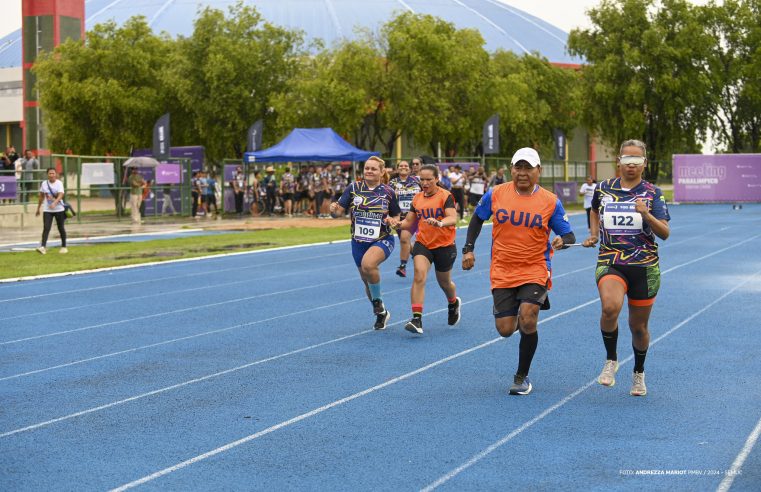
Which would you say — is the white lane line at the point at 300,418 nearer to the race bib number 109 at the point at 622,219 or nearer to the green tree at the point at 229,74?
the race bib number 109 at the point at 622,219

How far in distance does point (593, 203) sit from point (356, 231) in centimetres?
426

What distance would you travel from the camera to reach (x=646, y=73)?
59.2 metres

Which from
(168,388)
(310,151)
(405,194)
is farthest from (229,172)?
(168,388)

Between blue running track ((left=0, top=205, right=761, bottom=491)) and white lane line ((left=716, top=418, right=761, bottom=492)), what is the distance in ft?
0.04

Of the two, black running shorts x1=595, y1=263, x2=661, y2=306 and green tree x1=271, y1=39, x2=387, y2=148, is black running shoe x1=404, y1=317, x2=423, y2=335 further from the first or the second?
green tree x1=271, y1=39, x2=387, y2=148

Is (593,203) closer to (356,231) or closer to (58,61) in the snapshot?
(356,231)

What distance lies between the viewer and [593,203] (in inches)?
327

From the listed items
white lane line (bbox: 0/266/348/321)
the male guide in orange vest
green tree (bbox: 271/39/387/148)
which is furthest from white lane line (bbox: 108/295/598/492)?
green tree (bbox: 271/39/387/148)

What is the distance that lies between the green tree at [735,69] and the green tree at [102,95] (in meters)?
29.0

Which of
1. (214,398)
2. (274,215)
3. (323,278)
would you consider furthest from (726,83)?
(214,398)

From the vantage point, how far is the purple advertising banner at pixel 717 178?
164 feet

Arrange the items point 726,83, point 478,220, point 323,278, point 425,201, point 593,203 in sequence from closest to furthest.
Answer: point 593,203 → point 478,220 → point 425,201 → point 323,278 → point 726,83

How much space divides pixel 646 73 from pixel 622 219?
53408 mm

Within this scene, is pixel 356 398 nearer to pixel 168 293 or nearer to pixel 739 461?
pixel 739 461
